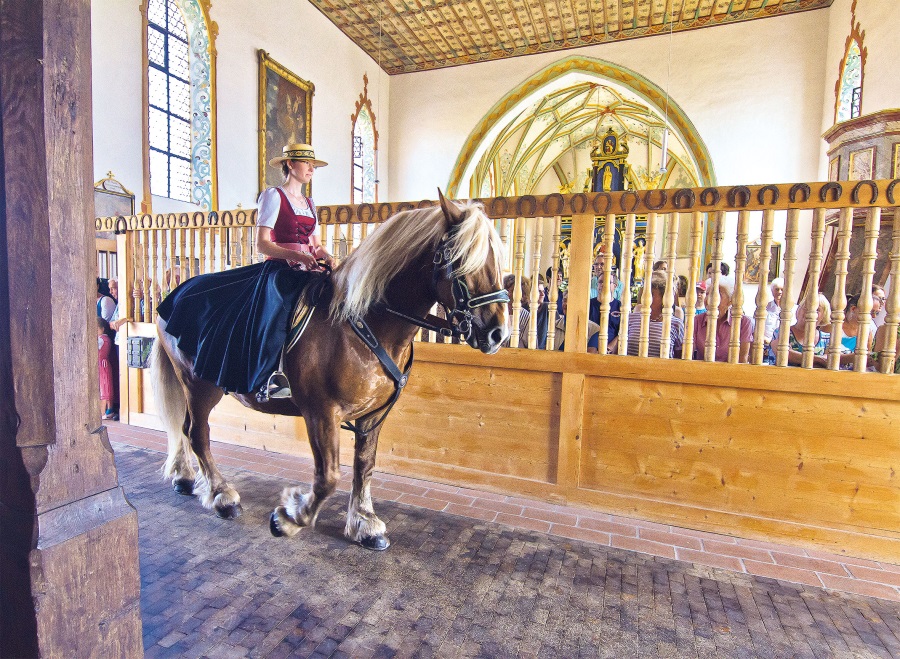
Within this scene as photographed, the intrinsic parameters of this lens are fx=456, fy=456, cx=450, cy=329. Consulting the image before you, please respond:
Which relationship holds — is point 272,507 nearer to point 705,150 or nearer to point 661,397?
point 661,397

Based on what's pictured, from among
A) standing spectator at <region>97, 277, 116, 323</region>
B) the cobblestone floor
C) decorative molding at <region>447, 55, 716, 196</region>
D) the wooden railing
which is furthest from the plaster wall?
standing spectator at <region>97, 277, 116, 323</region>

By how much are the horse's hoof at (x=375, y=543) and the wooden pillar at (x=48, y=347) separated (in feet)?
4.19

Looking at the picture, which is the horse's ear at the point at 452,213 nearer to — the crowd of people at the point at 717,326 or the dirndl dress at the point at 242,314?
the dirndl dress at the point at 242,314

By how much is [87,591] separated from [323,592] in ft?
3.39

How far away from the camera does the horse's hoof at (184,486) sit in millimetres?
2920

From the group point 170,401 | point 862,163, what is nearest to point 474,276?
point 170,401

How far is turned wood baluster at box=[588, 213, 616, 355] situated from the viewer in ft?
9.18

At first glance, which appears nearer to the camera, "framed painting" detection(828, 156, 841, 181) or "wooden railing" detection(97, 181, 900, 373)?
"wooden railing" detection(97, 181, 900, 373)

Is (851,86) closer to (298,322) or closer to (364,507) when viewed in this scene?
(298,322)

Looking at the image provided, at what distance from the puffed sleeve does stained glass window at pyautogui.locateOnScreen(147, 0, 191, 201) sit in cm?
610

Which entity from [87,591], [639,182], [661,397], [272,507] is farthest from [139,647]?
[639,182]

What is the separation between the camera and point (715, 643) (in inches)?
68.3

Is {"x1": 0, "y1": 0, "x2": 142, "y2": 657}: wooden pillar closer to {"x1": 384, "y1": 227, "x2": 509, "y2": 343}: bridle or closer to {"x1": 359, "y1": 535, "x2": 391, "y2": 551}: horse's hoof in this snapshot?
{"x1": 384, "y1": 227, "x2": 509, "y2": 343}: bridle

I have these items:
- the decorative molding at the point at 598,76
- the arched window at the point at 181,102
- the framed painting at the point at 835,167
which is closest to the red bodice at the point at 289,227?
the arched window at the point at 181,102
